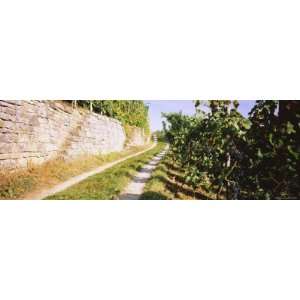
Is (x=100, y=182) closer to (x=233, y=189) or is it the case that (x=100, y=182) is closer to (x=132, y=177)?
(x=132, y=177)

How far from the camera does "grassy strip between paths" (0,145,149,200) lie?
6230 millimetres

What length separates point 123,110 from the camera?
15.8 meters

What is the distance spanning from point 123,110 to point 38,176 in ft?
30.3

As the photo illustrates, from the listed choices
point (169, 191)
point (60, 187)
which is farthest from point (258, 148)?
point (60, 187)

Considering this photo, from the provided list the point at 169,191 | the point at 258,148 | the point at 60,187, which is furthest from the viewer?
the point at 169,191

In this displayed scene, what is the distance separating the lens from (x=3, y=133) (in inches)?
249

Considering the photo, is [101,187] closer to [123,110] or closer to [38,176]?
[38,176]

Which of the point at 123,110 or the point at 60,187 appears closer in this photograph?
the point at 60,187

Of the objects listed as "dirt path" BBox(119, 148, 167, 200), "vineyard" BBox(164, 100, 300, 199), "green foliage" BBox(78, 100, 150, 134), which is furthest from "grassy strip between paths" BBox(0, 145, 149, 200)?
"vineyard" BBox(164, 100, 300, 199)
